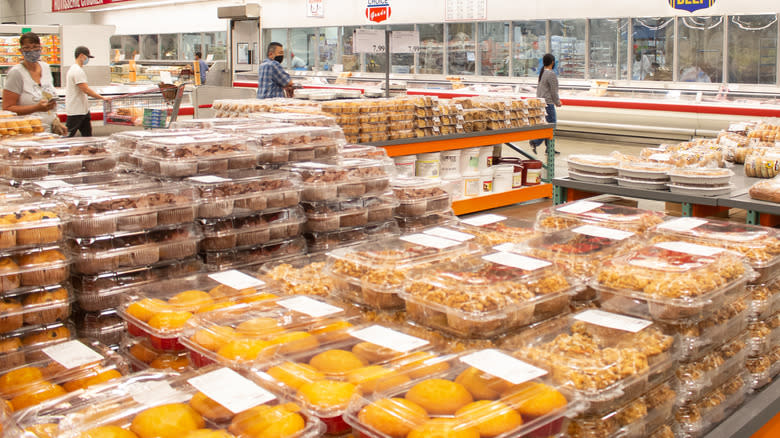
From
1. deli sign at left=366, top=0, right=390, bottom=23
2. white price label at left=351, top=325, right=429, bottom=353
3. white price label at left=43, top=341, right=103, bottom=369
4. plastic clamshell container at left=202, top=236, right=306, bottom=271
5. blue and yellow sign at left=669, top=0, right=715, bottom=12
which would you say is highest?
deli sign at left=366, top=0, right=390, bottom=23

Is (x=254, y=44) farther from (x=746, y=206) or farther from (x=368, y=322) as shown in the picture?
(x=368, y=322)

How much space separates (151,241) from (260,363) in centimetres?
116

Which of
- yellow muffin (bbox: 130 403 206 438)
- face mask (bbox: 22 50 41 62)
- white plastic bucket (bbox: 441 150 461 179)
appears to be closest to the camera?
yellow muffin (bbox: 130 403 206 438)

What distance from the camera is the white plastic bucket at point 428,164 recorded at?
676 centimetres

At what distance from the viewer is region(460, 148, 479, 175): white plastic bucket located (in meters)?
6.99

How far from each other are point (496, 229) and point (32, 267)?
1.50 m

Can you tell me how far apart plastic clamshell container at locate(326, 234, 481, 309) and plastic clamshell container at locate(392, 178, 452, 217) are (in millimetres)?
961

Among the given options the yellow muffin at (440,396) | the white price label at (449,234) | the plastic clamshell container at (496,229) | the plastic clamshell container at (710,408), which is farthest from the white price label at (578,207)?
the yellow muffin at (440,396)

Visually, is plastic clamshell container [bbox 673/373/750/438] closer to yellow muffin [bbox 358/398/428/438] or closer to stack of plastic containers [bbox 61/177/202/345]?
yellow muffin [bbox 358/398/428/438]

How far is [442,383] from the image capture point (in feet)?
4.75

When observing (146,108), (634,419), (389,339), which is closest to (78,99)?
(146,108)

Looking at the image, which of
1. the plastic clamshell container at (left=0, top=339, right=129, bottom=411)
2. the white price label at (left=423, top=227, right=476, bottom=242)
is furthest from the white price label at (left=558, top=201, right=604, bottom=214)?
the plastic clamshell container at (left=0, top=339, right=129, bottom=411)

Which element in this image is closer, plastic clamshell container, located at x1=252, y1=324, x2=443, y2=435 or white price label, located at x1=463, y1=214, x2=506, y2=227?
plastic clamshell container, located at x1=252, y1=324, x2=443, y2=435

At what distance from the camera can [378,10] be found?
572 inches
